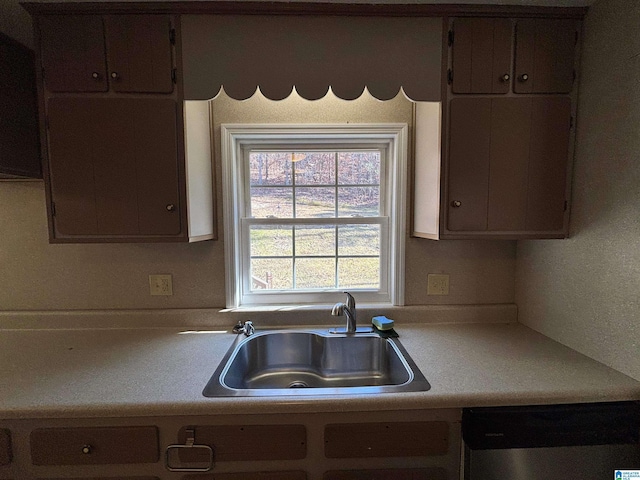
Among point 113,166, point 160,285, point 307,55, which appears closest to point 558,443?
point 307,55

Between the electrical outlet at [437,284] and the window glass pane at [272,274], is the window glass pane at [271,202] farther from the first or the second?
the electrical outlet at [437,284]

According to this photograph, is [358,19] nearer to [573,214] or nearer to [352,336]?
[573,214]

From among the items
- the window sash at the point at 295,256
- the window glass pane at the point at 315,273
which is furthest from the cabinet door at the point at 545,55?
the window glass pane at the point at 315,273

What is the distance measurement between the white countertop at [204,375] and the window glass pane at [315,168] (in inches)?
34.7

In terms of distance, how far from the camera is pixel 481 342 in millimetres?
1367

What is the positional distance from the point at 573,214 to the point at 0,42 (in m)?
2.35

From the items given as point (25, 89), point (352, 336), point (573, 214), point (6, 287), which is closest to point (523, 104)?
point (573, 214)

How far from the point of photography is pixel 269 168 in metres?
1.67

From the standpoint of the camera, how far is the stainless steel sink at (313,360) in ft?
4.59

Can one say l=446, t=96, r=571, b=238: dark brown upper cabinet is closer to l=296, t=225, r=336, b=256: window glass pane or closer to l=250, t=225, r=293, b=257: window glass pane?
l=296, t=225, r=336, b=256: window glass pane

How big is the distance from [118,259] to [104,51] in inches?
35.9

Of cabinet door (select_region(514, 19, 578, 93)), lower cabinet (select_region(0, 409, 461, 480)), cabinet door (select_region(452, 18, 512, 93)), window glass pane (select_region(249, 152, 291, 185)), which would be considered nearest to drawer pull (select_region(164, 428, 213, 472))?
lower cabinet (select_region(0, 409, 461, 480))

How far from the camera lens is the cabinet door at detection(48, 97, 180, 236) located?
120 centimetres

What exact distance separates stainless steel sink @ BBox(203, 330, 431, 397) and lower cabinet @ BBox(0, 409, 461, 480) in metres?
0.35
